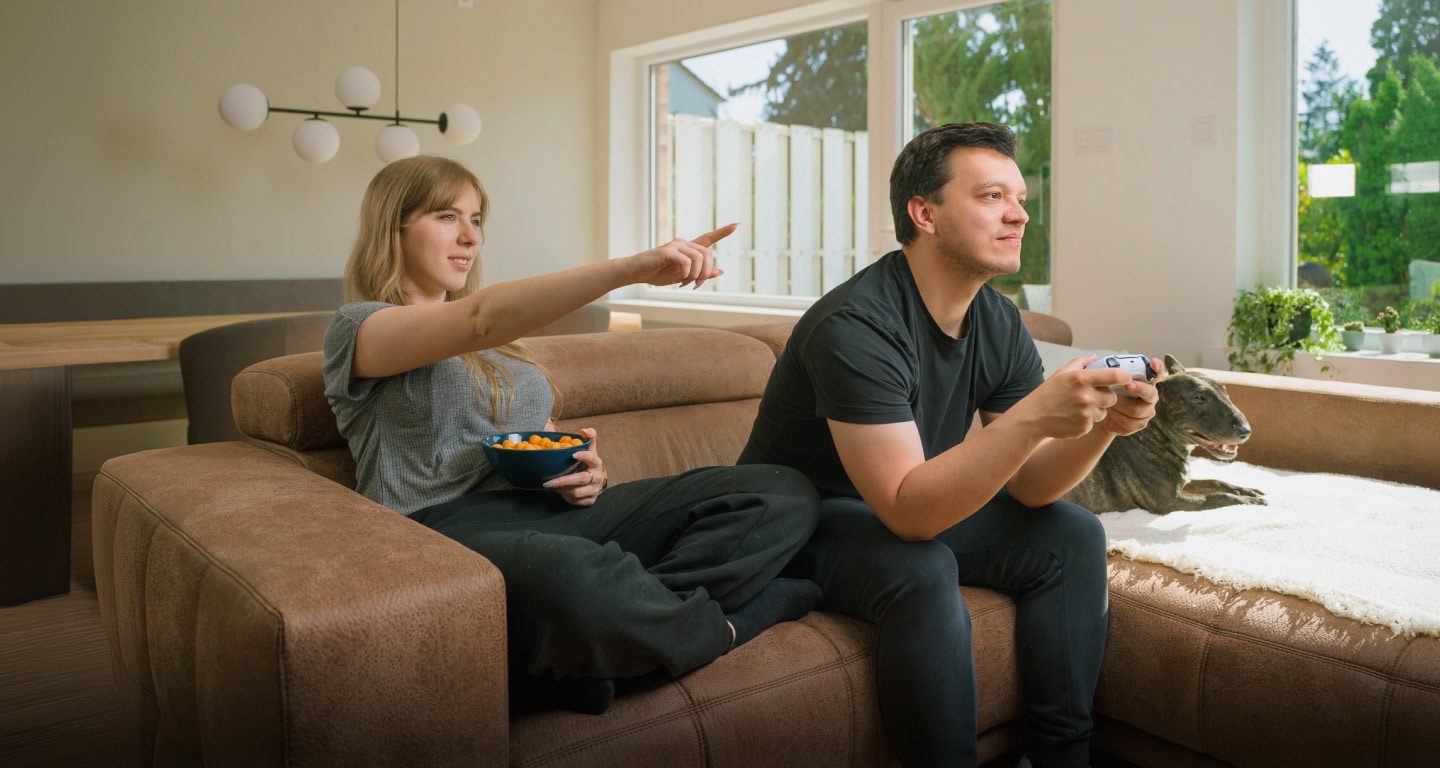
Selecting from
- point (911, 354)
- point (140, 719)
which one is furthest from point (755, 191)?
point (140, 719)

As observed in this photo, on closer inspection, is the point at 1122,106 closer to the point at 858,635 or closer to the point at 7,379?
the point at 858,635

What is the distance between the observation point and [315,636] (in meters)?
1.05

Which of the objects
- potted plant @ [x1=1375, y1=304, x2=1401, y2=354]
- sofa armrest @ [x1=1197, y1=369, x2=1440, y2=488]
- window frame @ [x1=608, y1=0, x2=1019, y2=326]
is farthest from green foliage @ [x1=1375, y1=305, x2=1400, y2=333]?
window frame @ [x1=608, y1=0, x2=1019, y2=326]

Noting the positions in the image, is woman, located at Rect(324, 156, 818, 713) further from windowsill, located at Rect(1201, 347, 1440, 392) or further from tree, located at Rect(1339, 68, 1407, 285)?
tree, located at Rect(1339, 68, 1407, 285)

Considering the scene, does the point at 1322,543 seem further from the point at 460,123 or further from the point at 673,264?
the point at 460,123

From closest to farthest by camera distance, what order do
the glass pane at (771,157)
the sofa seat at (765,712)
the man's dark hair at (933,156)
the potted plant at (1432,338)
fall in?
the sofa seat at (765,712) → the man's dark hair at (933,156) → the potted plant at (1432,338) → the glass pane at (771,157)

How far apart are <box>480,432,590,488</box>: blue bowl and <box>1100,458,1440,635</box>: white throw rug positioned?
941 millimetres

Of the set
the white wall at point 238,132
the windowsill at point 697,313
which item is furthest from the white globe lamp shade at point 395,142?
the windowsill at point 697,313

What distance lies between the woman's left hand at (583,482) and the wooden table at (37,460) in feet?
5.97

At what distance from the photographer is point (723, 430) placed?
7.57 ft

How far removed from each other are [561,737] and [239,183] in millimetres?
4180

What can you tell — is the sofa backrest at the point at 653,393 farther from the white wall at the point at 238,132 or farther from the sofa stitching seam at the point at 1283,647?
the white wall at the point at 238,132

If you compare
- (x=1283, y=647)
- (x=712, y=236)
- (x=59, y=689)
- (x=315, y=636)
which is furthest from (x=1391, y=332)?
(x=59, y=689)

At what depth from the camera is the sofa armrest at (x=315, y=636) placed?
1.05m
